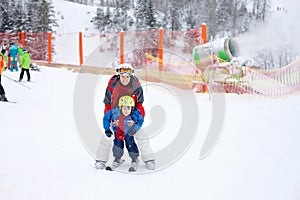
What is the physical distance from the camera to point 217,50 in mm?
10023

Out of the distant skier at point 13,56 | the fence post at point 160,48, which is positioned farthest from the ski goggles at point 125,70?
the distant skier at point 13,56

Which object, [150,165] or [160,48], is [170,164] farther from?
[160,48]

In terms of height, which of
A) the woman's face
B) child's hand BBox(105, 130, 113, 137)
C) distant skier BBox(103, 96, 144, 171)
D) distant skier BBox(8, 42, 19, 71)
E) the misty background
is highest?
the misty background

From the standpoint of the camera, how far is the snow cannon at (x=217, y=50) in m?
9.93

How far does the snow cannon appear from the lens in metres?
9.93

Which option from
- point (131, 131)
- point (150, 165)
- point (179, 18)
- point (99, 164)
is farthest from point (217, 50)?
point (179, 18)

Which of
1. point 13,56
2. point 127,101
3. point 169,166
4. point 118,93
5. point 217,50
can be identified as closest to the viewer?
point 127,101

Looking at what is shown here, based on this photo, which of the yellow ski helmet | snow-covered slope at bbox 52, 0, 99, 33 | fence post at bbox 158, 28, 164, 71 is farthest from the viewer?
snow-covered slope at bbox 52, 0, 99, 33

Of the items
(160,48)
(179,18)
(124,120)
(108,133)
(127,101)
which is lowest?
(108,133)

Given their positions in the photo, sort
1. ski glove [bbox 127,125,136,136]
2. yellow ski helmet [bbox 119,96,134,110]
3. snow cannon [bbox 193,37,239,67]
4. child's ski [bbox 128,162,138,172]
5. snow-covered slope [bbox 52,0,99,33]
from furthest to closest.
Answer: snow-covered slope [bbox 52,0,99,33], snow cannon [bbox 193,37,239,67], child's ski [bbox 128,162,138,172], ski glove [bbox 127,125,136,136], yellow ski helmet [bbox 119,96,134,110]

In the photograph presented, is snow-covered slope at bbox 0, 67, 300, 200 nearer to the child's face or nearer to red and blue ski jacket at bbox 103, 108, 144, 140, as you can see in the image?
red and blue ski jacket at bbox 103, 108, 144, 140

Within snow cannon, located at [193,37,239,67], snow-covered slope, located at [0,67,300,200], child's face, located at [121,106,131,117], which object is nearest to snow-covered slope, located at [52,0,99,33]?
snow cannon, located at [193,37,239,67]

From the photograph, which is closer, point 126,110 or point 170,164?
point 126,110

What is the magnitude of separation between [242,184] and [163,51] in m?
8.86
